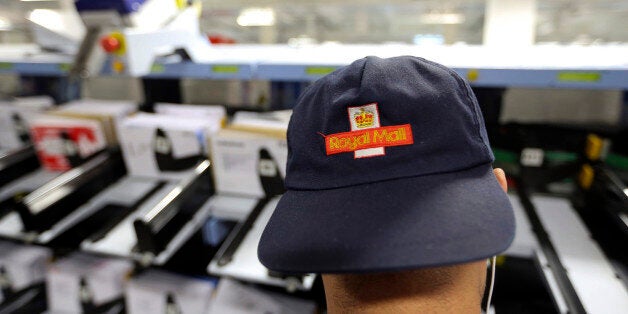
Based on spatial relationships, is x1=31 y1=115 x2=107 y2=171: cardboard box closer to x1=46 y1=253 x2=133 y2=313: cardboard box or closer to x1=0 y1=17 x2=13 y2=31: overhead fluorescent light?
x1=46 y1=253 x2=133 y2=313: cardboard box

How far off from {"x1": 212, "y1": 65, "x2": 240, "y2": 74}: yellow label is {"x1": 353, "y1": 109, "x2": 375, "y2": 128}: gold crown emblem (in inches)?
30.2

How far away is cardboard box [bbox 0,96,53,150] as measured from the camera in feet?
6.28

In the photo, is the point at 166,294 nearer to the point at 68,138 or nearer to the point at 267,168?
the point at 267,168

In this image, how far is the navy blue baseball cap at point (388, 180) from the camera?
1.79 ft

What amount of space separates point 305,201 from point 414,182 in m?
0.19

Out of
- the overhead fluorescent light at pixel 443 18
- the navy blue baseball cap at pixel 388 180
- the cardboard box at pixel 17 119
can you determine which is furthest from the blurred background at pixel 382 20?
the navy blue baseball cap at pixel 388 180

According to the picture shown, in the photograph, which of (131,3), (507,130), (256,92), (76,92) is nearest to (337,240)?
(131,3)

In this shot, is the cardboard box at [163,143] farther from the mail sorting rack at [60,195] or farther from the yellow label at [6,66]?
the yellow label at [6,66]

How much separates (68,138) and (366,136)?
1.56 m

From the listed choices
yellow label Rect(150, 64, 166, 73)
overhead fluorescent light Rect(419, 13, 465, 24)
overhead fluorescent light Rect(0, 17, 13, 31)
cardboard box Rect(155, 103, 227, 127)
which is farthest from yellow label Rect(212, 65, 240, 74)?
overhead fluorescent light Rect(0, 17, 13, 31)

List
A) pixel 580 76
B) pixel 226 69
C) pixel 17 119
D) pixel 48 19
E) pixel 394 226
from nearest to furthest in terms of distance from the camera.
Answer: pixel 394 226 → pixel 580 76 → pixel 226 69 → pixel 48 19 → pixel 17 119

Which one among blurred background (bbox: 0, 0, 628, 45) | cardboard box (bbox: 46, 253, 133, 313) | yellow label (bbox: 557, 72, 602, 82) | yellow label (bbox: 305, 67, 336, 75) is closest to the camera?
yellow label (bbox: 557, 72, 602, 82)

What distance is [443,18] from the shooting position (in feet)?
12.8

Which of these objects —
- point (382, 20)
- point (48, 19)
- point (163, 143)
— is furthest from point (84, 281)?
point (382, 20)
